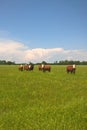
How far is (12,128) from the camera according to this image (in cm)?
827

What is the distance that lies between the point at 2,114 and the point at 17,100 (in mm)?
2885

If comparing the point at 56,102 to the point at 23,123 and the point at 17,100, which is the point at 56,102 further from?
the point at 23,123

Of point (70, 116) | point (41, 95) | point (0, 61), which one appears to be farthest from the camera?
point (0, 61)

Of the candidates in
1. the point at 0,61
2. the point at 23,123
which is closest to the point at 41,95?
Answer: the point at 23,123

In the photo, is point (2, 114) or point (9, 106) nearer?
point (2, 114)

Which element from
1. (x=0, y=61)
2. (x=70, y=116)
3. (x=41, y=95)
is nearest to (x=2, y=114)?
(x=70, y=116)

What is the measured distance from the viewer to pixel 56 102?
12234 millimetres

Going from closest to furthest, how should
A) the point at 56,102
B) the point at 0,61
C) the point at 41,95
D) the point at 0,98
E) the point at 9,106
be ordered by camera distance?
the point at 9,106, the point at 56,102, the point at 0,98, the point at 41,95, the point at 0,61

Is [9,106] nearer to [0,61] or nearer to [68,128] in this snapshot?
[68,128]

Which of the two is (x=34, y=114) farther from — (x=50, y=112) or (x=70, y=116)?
(x=70, y=116)

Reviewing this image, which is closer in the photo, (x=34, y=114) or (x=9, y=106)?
(x=34, y=114)

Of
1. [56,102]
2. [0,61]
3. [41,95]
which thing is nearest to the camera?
[56,102]

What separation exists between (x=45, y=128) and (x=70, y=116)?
1574 mm

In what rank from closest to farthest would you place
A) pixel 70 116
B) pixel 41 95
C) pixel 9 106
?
1. pixel 70 116
2. pixel 9 106
3. pixel 41 95
